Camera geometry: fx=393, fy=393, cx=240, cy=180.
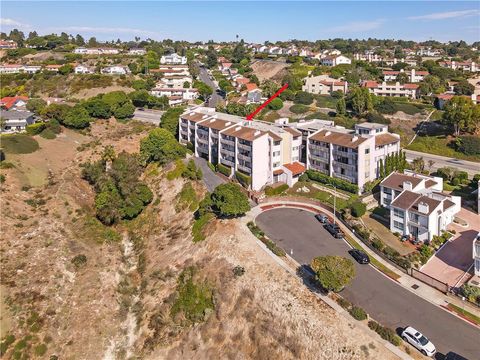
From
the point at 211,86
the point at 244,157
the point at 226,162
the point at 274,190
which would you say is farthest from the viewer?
the point at 211,86

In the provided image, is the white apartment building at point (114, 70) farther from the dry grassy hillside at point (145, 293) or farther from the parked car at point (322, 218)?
the parked car at point (322, 218)

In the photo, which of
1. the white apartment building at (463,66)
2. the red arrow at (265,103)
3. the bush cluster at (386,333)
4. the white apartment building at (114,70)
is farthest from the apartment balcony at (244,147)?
the white apartment building at (463,66)

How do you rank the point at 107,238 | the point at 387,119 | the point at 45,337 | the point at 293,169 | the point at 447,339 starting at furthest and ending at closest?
the point at 387,119
the point at 293,169
the point at 107,238
the point at 45,337
the point at 447,339

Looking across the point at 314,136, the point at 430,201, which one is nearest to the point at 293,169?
the point at 314,136

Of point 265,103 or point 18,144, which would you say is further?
point 265,103

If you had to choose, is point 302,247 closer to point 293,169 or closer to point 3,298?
point 293,169

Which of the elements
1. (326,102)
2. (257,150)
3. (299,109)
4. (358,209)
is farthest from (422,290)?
(326,102)

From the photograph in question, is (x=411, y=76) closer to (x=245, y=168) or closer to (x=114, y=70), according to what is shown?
(x=245, y=168)
